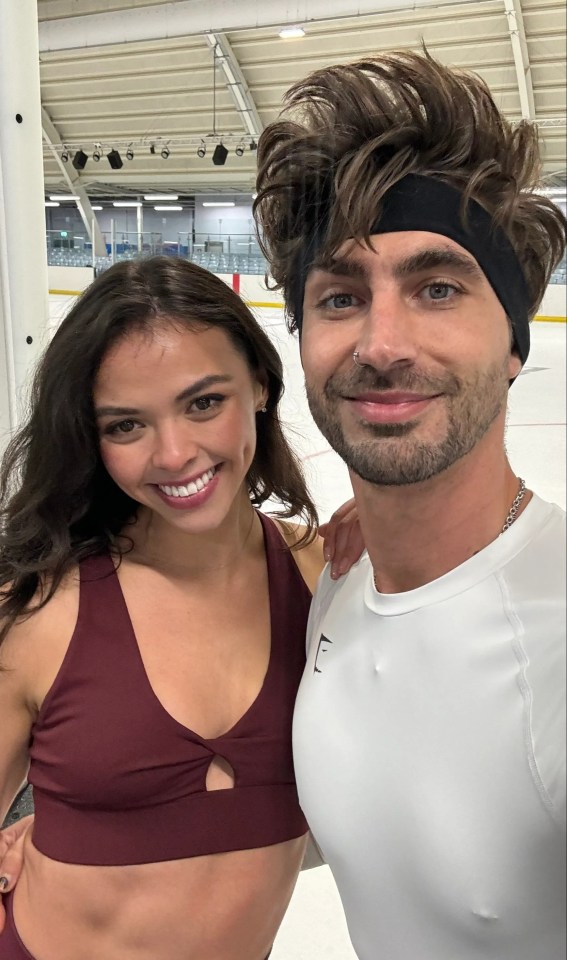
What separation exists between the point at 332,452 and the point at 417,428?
116 inches

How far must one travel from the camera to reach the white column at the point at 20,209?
1.45 metres

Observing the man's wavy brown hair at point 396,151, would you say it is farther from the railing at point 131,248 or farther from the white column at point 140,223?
the white column at point 140,223

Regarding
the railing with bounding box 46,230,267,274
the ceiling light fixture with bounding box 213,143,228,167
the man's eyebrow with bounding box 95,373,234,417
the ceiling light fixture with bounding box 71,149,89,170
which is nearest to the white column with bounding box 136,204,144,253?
the railing with bounding box 46,230,267,274

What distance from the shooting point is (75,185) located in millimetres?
2109

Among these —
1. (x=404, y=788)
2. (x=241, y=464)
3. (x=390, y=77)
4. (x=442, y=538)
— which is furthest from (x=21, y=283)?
(x=404, y=788)

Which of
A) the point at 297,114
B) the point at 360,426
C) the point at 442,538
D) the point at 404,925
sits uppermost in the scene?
the point at 297,114

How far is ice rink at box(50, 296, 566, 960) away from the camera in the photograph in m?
1.54

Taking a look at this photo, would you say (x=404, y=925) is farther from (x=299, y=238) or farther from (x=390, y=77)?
(x=390, y=77)

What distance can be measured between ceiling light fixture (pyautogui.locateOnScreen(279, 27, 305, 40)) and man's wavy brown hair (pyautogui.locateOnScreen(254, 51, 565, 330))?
119cm

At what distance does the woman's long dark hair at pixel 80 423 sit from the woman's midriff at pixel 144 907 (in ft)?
1.36

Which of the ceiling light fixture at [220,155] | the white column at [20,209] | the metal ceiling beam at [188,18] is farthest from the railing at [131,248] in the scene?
the metal ceiling beam at [188,18]

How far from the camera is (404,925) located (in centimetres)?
78

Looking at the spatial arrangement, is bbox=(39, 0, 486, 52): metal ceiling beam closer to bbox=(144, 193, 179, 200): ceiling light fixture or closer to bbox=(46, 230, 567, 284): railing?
bbox=(46, 230, 567, 284): railing

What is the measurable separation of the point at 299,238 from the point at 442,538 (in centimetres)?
44
